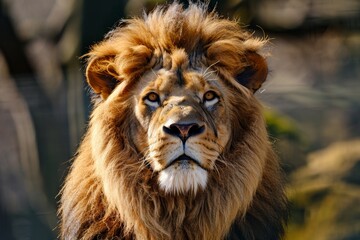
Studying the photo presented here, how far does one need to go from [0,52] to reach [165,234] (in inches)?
236

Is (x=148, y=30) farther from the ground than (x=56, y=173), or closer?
farther from the ground

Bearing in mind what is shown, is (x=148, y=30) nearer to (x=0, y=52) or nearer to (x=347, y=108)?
(x=347, y=108)

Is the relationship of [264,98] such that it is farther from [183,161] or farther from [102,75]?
[183,161]

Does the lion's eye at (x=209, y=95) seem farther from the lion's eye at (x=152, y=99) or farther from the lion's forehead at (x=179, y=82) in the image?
the lion's eye at (x=152, y=99)

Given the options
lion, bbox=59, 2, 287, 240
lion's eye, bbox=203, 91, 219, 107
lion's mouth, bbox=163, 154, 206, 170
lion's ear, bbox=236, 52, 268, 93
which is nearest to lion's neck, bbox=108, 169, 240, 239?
lion, bbox=59, 2, 287, 240

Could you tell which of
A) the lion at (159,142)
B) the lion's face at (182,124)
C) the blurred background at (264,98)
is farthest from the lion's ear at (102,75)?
the blurred background at (264,98)

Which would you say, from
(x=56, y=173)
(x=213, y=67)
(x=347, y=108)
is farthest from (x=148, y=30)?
(x=56, y=173)

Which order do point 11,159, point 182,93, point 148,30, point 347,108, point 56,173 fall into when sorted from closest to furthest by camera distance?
point 182,93 < point 148,30 < point 347,108 < point 56,173 < point 11,159

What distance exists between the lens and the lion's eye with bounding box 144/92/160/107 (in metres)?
4.32

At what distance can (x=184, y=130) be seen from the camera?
4082 mm

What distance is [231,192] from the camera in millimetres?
4418

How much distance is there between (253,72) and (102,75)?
0.65 metres

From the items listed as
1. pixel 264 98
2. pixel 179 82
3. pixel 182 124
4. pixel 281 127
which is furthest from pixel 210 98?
pixel 281 127

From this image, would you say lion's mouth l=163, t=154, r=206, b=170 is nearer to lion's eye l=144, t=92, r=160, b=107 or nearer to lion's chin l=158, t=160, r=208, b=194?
lion's chin l=158, t=160, r=208, b=194
